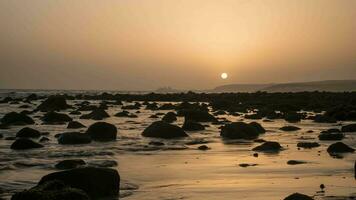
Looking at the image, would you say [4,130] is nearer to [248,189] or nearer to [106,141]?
[106,141]

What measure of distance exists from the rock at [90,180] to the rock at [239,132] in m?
12.5

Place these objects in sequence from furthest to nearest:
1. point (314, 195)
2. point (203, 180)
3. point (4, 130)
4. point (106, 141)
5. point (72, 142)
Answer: point (4, 130)
point (106, 141)
point (72, 142)
point (203, 180)
point (314, 195)

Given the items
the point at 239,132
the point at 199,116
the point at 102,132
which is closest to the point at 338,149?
the point at 239,132

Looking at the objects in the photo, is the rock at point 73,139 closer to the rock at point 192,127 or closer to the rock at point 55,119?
the rock at point 192,127

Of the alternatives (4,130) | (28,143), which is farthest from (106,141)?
(4,130)

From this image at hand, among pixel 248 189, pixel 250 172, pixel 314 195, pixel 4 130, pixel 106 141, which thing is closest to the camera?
pixel 314 195

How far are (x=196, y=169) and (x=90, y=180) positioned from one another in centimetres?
372

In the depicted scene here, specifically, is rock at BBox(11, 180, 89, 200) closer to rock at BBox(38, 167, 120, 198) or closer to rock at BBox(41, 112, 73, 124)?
rock at BBox(38, 167, 120, 198)

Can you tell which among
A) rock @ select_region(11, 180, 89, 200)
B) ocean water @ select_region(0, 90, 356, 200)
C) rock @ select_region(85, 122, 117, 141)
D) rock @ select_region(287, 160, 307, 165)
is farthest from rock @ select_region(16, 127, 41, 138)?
rock @ select_region(11, 180, 89, 200)

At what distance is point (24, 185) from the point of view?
10.5 metres

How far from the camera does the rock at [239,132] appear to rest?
21922mm

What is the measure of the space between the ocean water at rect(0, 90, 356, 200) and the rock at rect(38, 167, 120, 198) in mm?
310

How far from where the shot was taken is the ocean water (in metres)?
9.81

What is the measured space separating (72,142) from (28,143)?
2.07 m
